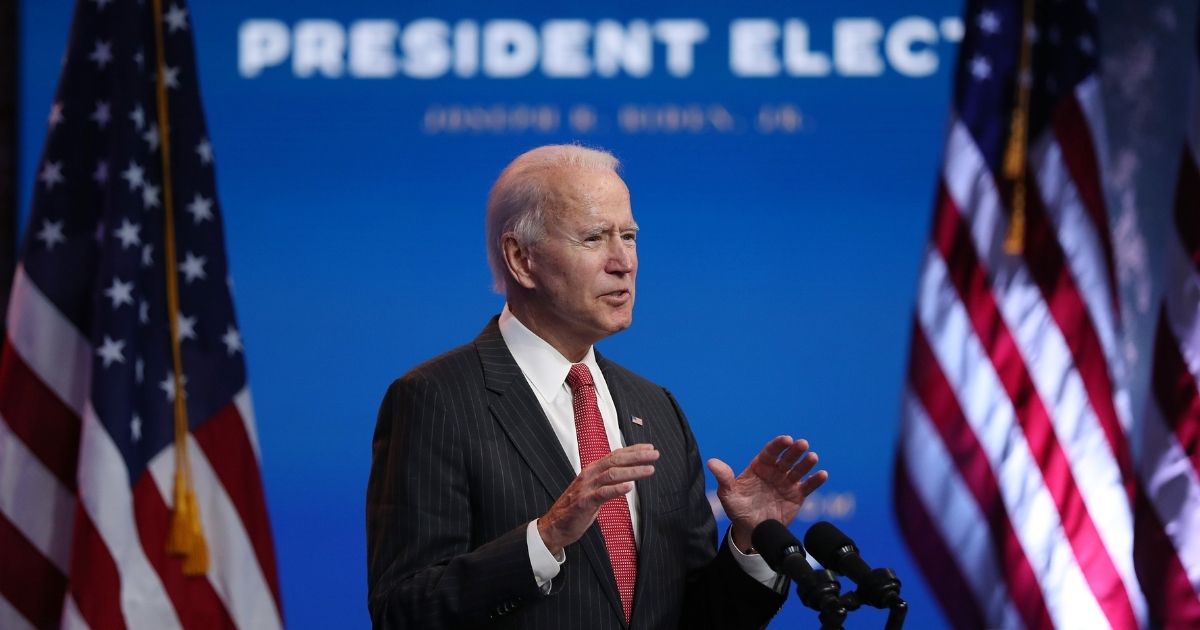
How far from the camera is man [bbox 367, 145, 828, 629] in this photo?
6.53 ft

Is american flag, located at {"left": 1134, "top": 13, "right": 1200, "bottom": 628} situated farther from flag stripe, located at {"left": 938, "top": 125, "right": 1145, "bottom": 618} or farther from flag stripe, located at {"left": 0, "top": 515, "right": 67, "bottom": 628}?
flag stripe, located at {"left": 0, "top": 515, "right": 67, "bottom": 628}

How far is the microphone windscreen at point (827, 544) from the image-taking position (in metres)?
1.79

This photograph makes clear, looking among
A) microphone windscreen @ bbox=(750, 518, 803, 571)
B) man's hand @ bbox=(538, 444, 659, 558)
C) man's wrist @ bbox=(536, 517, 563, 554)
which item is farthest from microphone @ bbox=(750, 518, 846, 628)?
man's wrist @ bbox=(536, 517, 563, 554)

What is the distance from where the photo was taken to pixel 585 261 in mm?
2266

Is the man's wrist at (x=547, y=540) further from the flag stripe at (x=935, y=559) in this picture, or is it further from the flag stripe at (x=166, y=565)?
the flag stripe at (x=935, y=559)

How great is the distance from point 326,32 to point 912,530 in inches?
97.7

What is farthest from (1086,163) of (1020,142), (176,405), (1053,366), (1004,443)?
(176,405)

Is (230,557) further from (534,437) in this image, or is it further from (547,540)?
(547,540)

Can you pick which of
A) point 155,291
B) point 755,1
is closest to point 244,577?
point 155,291

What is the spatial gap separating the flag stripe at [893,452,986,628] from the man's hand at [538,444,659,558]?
2264 millimetres

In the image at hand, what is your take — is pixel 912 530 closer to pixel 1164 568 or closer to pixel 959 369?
pixel 959 369

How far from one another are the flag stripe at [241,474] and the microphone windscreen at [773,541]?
2.11 meters

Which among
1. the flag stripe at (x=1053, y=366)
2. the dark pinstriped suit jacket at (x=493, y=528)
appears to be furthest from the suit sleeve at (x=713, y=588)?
the flag stripe at (x=1053, y=366)

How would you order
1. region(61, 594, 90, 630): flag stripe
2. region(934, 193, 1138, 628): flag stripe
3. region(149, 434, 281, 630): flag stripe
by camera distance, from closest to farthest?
region(61, 594, 90, 630): flag stripe → region(149, 434, 281, 630): flag stripe → region(934, 193, 1138, 628): flag stripe
